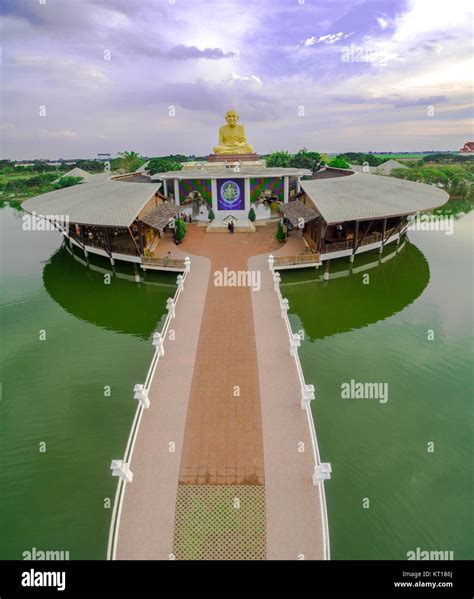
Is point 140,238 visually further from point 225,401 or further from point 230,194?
point 225,401

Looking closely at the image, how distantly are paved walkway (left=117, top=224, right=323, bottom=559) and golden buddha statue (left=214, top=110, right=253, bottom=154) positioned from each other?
39.2 m

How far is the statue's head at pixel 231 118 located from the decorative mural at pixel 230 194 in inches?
830

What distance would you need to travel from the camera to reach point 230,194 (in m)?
34.3

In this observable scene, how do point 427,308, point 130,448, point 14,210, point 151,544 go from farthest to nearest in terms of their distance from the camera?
point 14,210 → point 427,308 → point 130,448 → point 151,544

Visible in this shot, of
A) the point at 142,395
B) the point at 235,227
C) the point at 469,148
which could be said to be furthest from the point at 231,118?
the point at 469,148

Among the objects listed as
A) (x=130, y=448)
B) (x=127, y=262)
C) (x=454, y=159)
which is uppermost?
(x=454, y=159)

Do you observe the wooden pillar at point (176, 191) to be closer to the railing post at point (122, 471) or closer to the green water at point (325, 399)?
the green water at point (325, 399)

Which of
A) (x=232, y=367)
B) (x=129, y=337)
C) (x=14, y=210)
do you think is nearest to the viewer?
(x=232, y=367)

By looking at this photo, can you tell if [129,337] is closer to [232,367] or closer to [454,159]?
[232,367]

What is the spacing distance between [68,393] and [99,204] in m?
16.0

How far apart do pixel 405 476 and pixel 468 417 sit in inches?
166

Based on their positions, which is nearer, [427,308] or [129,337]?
[129,337]

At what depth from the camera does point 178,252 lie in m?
27.5
